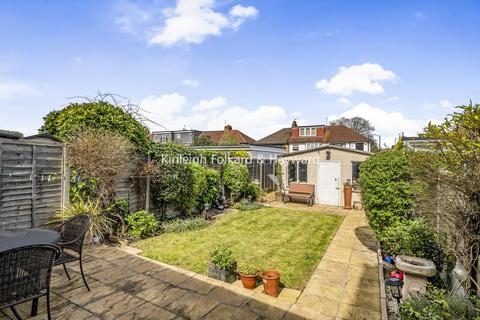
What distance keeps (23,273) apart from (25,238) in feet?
2.96

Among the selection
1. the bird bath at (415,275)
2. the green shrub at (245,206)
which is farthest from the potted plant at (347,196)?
the bird bath at (415,275)

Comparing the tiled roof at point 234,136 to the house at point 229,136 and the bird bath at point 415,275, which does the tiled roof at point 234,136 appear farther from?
the bird bath at point 415,275

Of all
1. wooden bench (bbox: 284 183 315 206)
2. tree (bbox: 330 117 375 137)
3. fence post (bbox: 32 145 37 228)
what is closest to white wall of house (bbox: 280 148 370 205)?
wooden bench (bbox: 284 183 315 206)

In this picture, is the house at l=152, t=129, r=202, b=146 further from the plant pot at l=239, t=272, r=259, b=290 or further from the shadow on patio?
the plant pot at l=239, t=272, r=259, b=290

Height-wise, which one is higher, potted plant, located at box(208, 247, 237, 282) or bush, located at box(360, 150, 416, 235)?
bush, located at box(360, 150, 416, 235)

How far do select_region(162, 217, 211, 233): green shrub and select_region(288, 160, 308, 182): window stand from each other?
22.6 ft

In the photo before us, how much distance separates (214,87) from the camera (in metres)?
12.4

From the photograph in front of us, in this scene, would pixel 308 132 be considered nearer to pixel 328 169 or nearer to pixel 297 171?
pixel 297 171

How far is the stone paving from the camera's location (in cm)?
331

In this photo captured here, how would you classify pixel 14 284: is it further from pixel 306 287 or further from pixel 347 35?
pixel 347 35

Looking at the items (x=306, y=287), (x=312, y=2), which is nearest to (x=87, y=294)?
(x=306, y=287)

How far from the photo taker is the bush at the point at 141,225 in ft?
21.8

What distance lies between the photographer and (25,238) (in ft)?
10.7

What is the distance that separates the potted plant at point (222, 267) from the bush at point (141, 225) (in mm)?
3084
